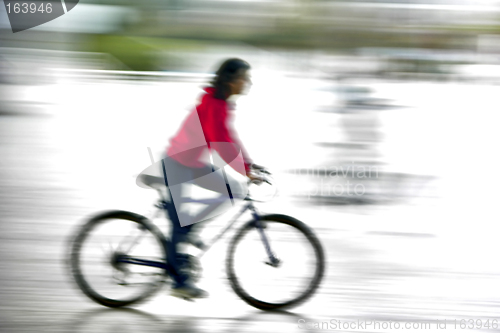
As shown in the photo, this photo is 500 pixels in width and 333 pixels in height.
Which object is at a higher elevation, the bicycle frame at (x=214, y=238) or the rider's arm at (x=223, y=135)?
the rider's arm at (x=223, y=135)

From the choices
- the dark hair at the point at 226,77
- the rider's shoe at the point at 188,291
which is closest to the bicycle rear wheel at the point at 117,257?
the rider's shoe at the point at 188,291

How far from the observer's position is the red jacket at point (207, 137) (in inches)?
157

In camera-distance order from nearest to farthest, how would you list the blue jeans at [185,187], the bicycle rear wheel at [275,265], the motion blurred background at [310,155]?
1. the blue jeans at [185,187]
2. the bicycle rear wheel at [275,265]
3. the motion blurred background at [310,155]

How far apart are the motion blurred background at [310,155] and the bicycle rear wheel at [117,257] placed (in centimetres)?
14

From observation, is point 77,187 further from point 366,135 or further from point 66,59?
point 66,59

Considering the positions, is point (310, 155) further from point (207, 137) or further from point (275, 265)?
point (207, 137)

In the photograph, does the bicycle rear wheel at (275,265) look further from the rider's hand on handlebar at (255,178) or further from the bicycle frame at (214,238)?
the rider's hand on handlebar at (255,178)

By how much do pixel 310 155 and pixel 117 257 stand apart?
5491 mm

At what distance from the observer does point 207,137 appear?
13.2 feet

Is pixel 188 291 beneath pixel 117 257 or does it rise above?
beneath

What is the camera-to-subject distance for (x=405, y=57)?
9508 millimetres

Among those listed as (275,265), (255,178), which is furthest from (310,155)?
(255,178)

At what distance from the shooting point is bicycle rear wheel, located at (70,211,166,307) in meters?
4.19

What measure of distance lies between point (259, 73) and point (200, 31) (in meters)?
8.23
